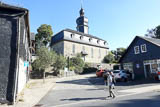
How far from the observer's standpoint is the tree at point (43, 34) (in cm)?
4097

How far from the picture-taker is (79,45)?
1564 inches

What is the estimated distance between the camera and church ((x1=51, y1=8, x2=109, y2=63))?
120 feet

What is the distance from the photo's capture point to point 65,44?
36.0m

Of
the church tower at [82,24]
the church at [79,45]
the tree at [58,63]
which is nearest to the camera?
the tree at [58,63]

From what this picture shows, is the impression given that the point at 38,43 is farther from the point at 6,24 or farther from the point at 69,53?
the point at 6,24

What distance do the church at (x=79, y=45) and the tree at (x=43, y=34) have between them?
6.61 ft

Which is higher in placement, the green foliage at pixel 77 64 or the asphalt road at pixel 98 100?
the green foliage at pixel 77 64

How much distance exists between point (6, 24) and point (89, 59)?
111 feet

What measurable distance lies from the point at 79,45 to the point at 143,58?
23254 mm

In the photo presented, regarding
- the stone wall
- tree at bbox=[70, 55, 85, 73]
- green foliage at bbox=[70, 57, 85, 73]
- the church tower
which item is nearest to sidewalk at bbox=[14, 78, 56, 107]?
the stone wall

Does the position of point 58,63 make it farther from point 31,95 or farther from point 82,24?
point 82,24

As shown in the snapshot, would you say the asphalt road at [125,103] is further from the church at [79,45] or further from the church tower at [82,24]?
the church tower at [82,24]

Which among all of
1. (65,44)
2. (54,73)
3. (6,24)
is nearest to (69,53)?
(65,44)

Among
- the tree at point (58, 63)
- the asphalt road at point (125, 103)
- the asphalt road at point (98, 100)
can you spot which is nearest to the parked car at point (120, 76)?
the asphalt road at point (98, 100)
